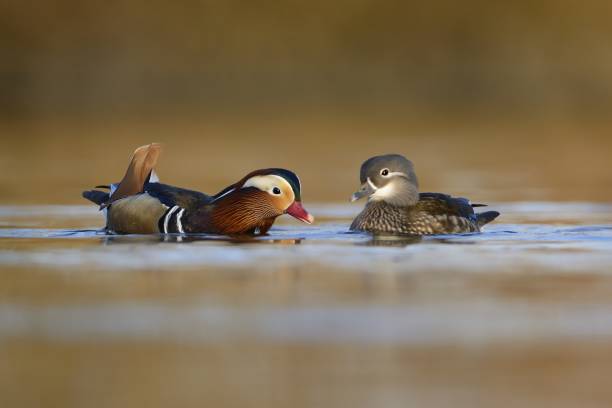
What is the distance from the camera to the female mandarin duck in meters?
9.87

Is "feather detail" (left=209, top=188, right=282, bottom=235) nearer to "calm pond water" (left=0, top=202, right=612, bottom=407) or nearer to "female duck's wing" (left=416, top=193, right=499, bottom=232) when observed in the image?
"calm pond water" (left=0, top=202, right=612, bottom=407)

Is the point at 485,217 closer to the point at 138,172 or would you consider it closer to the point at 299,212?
the point at 299,212

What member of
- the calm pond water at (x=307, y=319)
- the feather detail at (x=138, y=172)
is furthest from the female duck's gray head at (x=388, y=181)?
the feather detail at (x=138, y=172)

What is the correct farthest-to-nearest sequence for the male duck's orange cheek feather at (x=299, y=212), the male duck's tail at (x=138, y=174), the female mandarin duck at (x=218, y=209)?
the male duck's tail at (x=138, y=174), the female mandarin duck at (x=218, y=209), the male duck's orange cheek feather at (x=299, y=212)

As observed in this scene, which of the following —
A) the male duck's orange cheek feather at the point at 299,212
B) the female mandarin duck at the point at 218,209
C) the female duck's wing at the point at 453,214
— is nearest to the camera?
the male duck's orange cheek feather at the point at 299,212

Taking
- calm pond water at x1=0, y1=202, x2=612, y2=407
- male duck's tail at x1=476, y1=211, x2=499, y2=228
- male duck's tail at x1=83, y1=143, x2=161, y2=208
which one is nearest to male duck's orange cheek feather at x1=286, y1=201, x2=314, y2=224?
calm pond water at x1=0, y1=202, x2=612, y2=407

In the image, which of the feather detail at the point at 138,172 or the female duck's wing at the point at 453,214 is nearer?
the female duck's wing at the point at 453,214

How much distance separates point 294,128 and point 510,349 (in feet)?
58.1

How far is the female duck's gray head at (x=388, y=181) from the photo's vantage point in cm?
1027

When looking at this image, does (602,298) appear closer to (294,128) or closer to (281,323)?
(281,323)

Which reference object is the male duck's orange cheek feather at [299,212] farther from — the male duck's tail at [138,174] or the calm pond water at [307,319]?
the male duck's tail at [138,174]

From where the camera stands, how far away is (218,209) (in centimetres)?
994

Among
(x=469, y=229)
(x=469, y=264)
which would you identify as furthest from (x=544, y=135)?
(x=469, y=264)

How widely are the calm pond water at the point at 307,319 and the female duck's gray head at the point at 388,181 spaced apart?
548 mm
